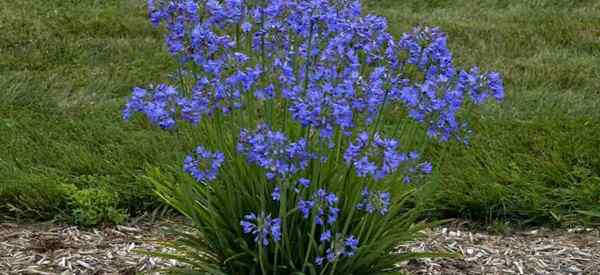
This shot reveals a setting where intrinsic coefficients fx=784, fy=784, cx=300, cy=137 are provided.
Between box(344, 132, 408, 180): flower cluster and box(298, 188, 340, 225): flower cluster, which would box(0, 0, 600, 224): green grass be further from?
box(344, 132, 408, 180): flower cluster

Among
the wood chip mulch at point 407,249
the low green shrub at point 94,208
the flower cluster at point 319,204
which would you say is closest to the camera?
the flower cluster at point 319,204

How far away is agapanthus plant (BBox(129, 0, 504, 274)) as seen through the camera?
2.60 metres

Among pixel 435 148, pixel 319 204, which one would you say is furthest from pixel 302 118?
pixel 435 148

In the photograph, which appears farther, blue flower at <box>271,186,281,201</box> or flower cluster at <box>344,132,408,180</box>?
blue flower at <box>271,186,281,201</box>

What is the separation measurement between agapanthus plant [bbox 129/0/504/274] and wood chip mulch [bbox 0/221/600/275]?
0.72 m

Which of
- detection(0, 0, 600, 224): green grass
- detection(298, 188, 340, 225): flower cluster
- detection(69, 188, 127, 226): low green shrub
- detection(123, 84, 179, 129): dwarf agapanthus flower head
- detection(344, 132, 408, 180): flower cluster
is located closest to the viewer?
detection(344, 132, 408, 180): flower cluster

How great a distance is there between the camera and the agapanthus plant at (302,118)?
8.53 feet

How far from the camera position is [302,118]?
8.11 feet

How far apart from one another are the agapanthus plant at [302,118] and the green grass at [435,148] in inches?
11.2

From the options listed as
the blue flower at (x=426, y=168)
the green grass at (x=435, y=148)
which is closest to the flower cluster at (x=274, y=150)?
the blue flower at (x=426, y=168)

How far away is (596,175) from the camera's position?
15.4ft

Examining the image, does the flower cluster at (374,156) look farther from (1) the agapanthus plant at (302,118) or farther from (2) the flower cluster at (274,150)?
(2) the flower cluster at (274,150)

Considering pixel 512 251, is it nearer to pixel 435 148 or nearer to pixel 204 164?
pixel 435 148

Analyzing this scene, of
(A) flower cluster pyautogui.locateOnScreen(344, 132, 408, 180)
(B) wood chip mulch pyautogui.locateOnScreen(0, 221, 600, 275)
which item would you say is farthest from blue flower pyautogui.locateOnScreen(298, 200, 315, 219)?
(B) wood chip mulch pyautogui.locateOnScreen(0, 221, 600, 275)
